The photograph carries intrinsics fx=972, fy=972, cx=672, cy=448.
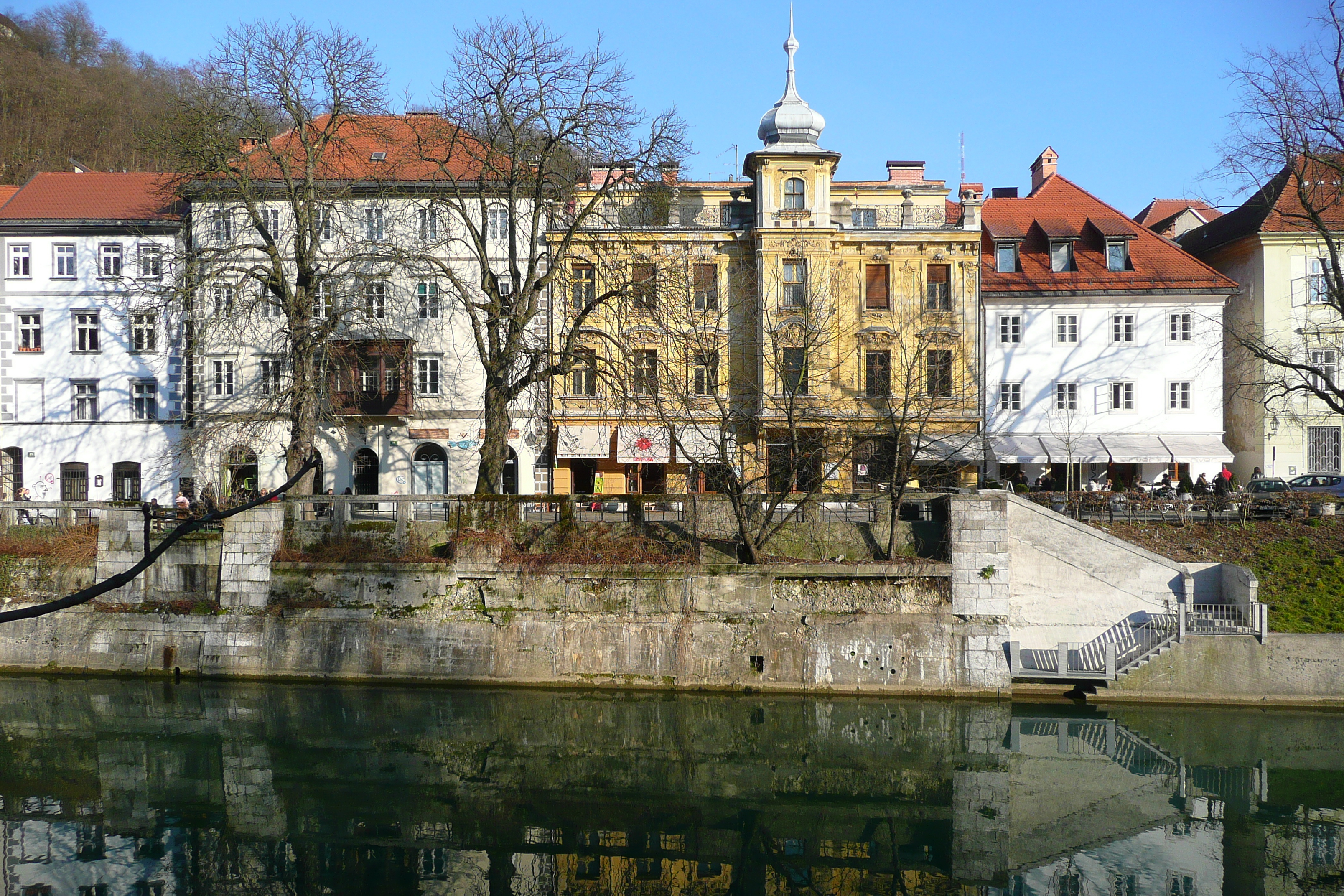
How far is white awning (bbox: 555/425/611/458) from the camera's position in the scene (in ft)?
110

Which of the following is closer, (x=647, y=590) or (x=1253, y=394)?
(x=647, y=590)

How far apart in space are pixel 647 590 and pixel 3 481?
26.6 metres

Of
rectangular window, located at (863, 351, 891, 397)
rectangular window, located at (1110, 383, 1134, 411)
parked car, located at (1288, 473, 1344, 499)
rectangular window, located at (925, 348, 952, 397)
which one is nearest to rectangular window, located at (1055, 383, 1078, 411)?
rectangular window, located at (1110, 383, 1134, 411)

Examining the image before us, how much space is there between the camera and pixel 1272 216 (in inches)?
1346

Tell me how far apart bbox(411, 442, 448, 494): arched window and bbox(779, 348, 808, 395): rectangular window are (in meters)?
12.3

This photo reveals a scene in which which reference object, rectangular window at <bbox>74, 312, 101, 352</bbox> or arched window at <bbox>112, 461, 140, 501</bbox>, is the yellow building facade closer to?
arched window at <bbox>112, 461, 140, 501</bbox>

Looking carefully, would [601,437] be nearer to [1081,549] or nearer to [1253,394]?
[1081,549]

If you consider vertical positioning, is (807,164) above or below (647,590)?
above

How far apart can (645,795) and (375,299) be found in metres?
18.3

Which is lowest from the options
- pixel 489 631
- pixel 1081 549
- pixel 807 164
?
pixel 489 631

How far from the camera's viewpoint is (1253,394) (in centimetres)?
3397

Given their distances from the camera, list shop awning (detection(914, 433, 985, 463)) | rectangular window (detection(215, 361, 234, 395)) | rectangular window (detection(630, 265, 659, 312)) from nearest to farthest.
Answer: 1. rectangular window (detection(630, 265, 659, 312))
2. shop awning (detection(914, 433, 985, 463))
3. rectangular window (detection(215, 361, 234, 395))

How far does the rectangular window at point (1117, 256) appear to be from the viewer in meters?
35.1

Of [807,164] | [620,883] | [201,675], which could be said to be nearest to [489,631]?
[201,675]
